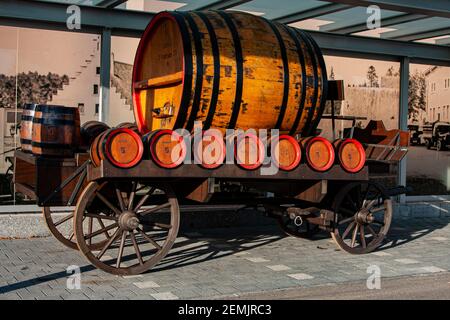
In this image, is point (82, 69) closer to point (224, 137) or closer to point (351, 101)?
point (224, 137)

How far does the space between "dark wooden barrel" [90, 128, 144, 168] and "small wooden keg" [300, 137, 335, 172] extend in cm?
179

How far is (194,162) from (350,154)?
184 centimetres

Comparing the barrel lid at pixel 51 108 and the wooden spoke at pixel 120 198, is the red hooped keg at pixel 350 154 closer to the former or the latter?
the wooden spoke at pixel 120 198

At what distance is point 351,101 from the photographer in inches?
456

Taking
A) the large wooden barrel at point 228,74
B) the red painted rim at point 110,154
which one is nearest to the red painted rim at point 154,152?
the red painted rim at point 110,154

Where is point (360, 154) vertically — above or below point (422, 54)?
below

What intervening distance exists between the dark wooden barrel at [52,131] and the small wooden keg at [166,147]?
99 cm

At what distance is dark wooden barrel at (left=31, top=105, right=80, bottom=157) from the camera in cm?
700

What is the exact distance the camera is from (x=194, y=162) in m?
6.62

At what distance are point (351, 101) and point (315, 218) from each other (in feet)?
13.5

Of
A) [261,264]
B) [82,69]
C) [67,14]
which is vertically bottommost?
[261,264]

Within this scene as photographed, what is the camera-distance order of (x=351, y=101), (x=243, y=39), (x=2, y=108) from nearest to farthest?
(x=243, y=39), (x=2, y=108), (x=351, y=101)

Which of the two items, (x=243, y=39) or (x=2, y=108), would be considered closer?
(x=243, y=39)

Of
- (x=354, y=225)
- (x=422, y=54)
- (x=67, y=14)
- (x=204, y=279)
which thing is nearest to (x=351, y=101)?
(x=422, y=54)
